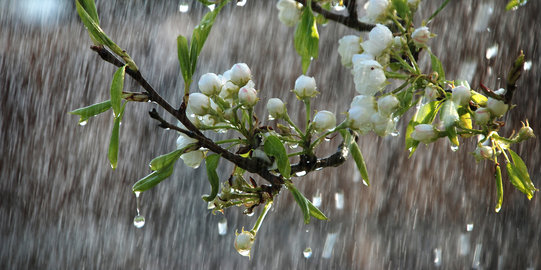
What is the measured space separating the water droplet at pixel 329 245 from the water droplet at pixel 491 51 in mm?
628

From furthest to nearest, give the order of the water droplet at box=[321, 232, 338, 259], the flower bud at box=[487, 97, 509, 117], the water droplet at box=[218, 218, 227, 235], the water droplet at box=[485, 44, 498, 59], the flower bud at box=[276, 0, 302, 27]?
the water droplet at box=[218, 218, 227, 235] < the water droplet at box=[321, 232, 338, 259] < the water droplet at box=[485, 44, 498, 59] < the flower bud at box=[276, 0, 302, 27] < the flower bud at box=[487, 97, 509, 117]

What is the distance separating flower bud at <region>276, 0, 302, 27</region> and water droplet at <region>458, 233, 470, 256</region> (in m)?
1.30

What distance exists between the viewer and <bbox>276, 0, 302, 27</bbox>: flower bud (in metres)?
0.45

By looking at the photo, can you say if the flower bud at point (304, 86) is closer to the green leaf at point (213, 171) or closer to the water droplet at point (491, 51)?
the green leaf at point (213, 171)

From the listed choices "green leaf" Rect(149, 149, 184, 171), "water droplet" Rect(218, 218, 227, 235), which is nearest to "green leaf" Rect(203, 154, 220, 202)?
"green leaf" Rect(149, 149, 184, 171)

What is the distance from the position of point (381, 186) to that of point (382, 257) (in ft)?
0.63

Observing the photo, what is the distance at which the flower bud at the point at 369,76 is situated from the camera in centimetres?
36

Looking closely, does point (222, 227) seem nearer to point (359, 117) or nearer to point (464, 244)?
point (464, 244)

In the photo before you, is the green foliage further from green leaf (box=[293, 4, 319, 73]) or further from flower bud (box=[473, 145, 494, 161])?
flower bud (box=[473, 145, 494, 161])

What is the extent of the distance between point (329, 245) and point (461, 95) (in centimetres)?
146

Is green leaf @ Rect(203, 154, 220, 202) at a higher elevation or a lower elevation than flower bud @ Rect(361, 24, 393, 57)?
lower

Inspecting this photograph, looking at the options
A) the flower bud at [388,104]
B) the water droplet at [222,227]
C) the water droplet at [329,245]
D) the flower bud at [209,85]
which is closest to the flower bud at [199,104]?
the flower bud at [209,85]

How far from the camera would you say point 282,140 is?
16.0 inches

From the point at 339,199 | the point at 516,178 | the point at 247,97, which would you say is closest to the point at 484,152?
the point at 516,178
